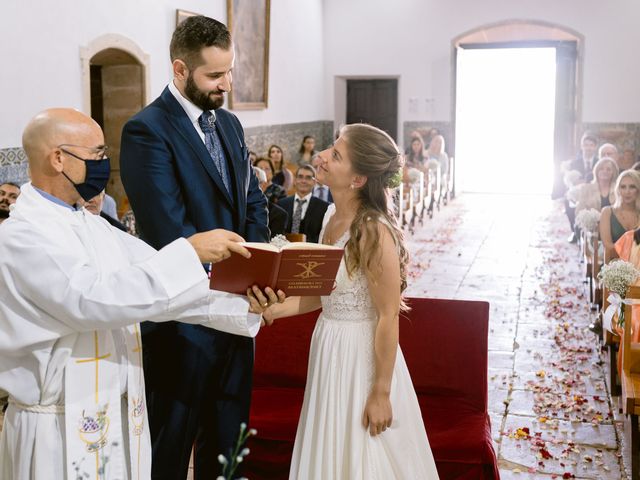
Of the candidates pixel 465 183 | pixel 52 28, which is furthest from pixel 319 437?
pixel 465 183

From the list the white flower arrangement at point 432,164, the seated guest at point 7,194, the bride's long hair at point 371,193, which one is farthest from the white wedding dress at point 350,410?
the white flower arrangement at point 432,164

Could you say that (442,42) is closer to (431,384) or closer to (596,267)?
(596,267)

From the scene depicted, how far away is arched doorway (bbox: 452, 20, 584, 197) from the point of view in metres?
16.7

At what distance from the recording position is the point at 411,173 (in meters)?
13.3

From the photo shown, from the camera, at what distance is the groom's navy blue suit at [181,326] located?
2.83 metres

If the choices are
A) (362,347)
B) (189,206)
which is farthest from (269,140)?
(189,206)

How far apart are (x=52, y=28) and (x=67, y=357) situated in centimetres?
675

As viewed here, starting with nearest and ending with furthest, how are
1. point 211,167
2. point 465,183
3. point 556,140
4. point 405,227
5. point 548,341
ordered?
point 211,167, point 548,341, point 405,227, point 556,140, point 465,183

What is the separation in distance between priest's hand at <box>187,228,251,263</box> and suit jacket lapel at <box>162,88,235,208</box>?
1.93 feet

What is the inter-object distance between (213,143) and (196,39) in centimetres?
39

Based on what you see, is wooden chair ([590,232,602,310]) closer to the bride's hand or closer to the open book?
the bride's hand

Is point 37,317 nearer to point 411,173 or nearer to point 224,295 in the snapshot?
point 224,295

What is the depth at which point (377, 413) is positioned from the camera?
301 centimetres

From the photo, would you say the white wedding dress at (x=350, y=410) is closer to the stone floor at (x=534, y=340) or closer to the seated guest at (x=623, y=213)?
the stone floor at (x=534, y=340)
